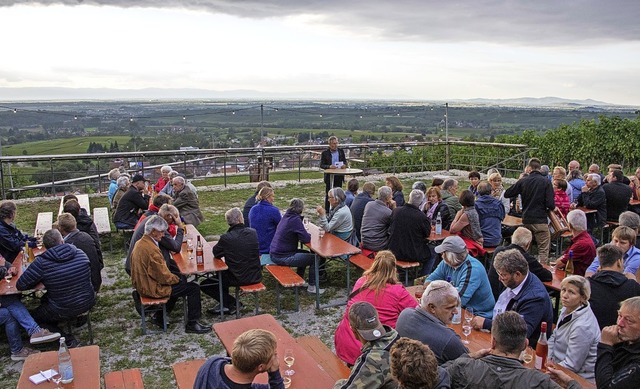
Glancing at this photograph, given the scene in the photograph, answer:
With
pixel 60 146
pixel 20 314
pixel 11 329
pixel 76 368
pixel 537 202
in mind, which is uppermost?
pixel 60 146

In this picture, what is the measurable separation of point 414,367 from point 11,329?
15.0 feet

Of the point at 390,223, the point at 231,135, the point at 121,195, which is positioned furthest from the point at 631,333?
the point at 231,135

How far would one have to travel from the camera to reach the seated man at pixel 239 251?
246 inches

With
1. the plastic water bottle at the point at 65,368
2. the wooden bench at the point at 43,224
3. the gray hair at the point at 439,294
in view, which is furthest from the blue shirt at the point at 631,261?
the wooden bench at the point at 43,224

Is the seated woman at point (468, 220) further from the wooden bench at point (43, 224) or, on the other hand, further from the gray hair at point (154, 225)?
the wooden bench at point (43, 224)

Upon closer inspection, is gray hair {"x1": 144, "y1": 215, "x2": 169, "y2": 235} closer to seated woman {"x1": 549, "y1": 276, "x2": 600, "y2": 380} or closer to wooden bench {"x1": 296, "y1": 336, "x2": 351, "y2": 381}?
wooden bench {"x1": 296, "y1": 336, "x2": 351, "y2": 381}

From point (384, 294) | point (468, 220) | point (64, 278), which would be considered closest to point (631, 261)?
point (468, 220)

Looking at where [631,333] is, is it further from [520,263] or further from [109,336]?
[109,336]

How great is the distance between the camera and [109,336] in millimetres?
5992

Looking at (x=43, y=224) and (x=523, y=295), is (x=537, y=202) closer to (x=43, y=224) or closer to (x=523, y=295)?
(x=523, y=295)

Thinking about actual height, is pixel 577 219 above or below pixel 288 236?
above

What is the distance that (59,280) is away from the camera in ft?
17.7

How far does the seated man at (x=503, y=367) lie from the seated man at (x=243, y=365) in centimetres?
107

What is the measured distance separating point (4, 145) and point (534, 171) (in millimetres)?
12647
